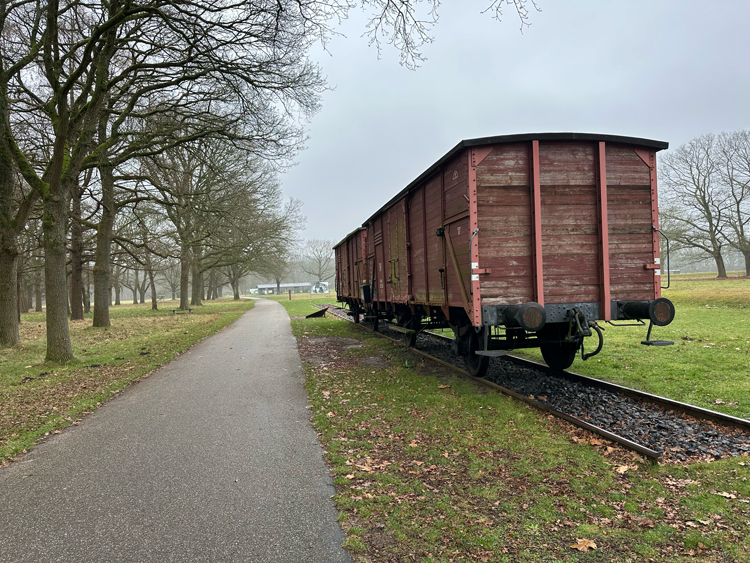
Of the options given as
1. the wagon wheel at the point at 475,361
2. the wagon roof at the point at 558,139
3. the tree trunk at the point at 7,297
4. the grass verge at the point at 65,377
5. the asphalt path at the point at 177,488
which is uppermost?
the wagon roof at the point at 558,139

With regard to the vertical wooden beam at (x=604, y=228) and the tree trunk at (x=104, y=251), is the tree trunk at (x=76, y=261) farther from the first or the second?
the vertical wooden beam at (x=604, y=228)

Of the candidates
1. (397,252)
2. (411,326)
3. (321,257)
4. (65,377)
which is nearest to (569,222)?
(397,252)

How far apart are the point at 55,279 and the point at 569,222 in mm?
10325

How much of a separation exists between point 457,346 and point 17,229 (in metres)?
10.9

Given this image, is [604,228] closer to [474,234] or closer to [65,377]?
[474,234]

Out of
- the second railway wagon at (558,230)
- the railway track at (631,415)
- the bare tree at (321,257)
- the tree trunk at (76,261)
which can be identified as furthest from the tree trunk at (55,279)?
the bare tree at (321,257)

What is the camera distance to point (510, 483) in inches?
151

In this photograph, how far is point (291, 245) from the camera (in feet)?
111

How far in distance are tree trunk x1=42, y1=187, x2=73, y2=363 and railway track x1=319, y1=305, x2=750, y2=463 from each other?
8523mm

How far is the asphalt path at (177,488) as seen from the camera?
2992mm

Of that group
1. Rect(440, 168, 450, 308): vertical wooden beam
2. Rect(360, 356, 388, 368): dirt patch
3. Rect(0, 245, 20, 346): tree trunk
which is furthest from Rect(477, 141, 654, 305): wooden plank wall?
Rect(0, 245, 20, 346): tree trunk

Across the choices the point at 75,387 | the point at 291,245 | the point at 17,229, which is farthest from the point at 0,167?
the point at 291,245

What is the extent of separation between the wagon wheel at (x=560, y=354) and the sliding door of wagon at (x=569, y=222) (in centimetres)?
130

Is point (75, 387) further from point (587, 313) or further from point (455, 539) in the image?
point (587, 313)
